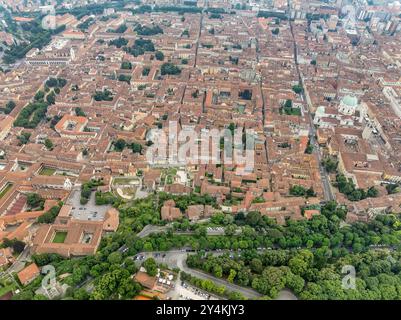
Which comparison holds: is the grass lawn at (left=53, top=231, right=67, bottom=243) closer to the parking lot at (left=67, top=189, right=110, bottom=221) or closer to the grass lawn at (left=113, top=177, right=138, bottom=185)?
the parking lot at (left=67, top=189, right=110, bottom=221)

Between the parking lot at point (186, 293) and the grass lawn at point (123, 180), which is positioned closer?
the parking lot at point (186, 293)

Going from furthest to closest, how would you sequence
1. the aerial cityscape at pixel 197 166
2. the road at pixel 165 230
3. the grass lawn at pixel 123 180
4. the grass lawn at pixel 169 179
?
the grass lawn at pixel 169 179 < the grass lawn at pixel 123 180 < the road at pixel 165 230 < the aerial cityscape at pixel 197 166

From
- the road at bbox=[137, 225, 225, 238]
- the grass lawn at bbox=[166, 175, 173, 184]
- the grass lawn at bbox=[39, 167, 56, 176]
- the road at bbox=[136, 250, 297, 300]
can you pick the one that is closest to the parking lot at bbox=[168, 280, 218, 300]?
the road at bbox=[136, 250, 297, 300]

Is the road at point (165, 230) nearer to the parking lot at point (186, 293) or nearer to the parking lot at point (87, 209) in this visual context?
the parking lot at point (87, 209)

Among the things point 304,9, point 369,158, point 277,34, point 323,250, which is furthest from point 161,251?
point 304,9

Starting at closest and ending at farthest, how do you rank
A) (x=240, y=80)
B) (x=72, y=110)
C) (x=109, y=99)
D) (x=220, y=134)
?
(x=220, y=134) < (x=72, y=110) < (x=109, y=99) < (x=240, y=80)

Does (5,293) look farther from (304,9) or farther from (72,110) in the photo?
(304,9)

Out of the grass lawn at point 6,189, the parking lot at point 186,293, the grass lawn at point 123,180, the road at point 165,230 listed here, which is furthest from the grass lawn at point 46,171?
the parking lot at point 186,293
